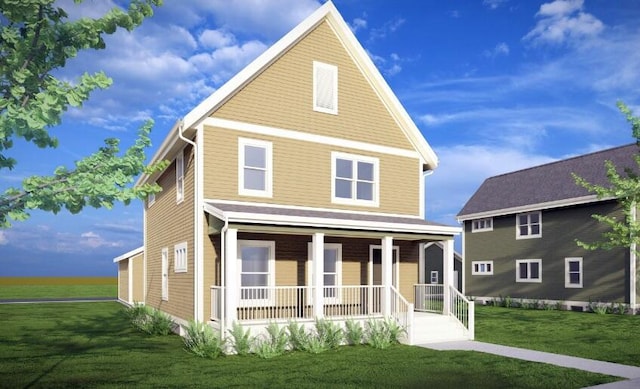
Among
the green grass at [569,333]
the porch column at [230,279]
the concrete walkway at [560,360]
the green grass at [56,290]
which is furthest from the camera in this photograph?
the green grass at [56,290]

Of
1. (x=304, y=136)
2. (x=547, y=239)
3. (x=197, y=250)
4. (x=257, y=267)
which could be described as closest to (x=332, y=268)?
(x=257, y=267)

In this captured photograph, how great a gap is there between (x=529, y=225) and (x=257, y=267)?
71.6 feet

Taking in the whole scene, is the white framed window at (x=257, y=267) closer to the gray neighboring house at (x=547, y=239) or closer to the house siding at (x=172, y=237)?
the house siding at (x=172, y=237)

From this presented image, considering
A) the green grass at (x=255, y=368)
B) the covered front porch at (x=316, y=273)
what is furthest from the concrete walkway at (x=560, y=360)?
the covered front porch at (x=316, y=273)

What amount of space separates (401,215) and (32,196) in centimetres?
1417

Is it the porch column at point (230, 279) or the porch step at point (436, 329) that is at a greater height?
the porch column at point (230, 279)

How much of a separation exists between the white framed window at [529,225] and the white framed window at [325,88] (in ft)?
62.0

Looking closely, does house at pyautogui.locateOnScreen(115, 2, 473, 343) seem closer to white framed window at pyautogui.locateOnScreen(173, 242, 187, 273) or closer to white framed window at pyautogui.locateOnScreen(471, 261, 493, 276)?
white framed window at pyautogui.locateOnScreen(173, 242, 187, 273)

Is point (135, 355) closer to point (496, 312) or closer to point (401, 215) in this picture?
point (401, 215)

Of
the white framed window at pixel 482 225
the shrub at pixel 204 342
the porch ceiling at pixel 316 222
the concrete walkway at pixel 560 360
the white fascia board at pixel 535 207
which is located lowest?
the concrete walkway at pixel 560 360

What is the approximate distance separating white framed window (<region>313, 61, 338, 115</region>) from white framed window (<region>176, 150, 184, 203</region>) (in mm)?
4993

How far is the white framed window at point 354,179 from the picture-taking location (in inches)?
782

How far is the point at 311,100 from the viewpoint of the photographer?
19.5 meters

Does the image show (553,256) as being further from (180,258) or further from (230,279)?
(230,279)
